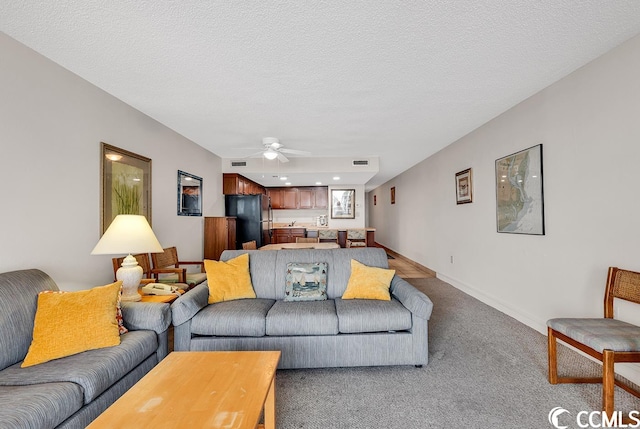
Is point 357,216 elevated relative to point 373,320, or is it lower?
elevated

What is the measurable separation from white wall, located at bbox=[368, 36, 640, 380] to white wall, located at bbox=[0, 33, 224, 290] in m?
4.24

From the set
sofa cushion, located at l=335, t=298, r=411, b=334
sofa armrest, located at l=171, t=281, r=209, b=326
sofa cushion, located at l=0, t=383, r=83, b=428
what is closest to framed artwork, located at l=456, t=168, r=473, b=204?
sofa cushion, located at l=335, t=298, r=411, b=334

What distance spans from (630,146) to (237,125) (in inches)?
146

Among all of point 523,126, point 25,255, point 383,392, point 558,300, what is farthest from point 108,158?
point 558,300

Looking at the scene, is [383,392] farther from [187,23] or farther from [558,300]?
[187,23]

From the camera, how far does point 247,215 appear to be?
5578 millimetres

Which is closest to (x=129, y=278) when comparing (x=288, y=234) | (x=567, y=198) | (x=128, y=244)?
(x=128, y=244)

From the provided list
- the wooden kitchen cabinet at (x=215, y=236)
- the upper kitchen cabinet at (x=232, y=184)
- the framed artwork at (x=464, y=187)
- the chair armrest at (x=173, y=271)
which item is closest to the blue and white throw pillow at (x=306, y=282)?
the chair armrest at (x=173, y=271)

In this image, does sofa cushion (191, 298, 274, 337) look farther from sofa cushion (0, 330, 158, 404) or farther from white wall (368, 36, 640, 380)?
white wall (368, 36, 640, 380)

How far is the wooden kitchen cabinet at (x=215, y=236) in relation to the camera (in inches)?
185

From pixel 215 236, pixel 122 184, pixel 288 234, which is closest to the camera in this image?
pixel 122 184

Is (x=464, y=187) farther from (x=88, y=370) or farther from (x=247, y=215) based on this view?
(x=88, y=370)

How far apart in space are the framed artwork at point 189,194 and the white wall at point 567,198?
4190 mm

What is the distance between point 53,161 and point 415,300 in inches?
119
